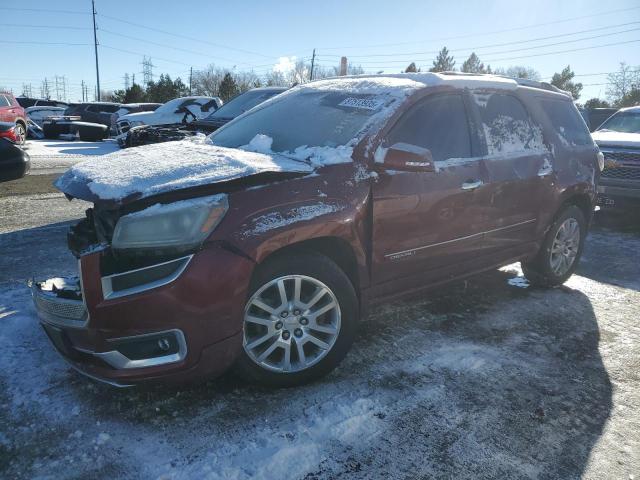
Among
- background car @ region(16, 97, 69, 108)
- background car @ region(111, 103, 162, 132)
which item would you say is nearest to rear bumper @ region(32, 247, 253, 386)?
background car @ region(111, 103, 162, 132)

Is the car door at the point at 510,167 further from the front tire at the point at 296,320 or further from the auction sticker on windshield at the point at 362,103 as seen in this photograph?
the front tire at the point at 296,320

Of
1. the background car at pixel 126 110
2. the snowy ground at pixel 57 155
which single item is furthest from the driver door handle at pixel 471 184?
the background car at pixel 126 110

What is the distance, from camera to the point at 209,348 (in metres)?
2.25

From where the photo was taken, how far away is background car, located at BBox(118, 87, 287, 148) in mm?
7625

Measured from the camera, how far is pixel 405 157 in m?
2.77

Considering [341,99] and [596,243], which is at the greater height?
[341,99]

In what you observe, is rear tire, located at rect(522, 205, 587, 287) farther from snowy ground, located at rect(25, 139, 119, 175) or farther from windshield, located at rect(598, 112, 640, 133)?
snowy ground, located at rect(25, 139, 119, 175)

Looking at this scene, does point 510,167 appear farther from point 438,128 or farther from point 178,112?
point 178,112

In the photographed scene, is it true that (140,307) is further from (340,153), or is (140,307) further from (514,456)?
(514,456)

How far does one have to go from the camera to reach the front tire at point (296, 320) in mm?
2453

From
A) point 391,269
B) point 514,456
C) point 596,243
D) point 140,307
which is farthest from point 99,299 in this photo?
point 596,243

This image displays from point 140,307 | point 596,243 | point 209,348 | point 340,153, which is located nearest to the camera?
point 140,307

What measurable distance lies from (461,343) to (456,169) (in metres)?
1.23

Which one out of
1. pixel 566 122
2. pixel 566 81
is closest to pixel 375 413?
pixel 566 122
